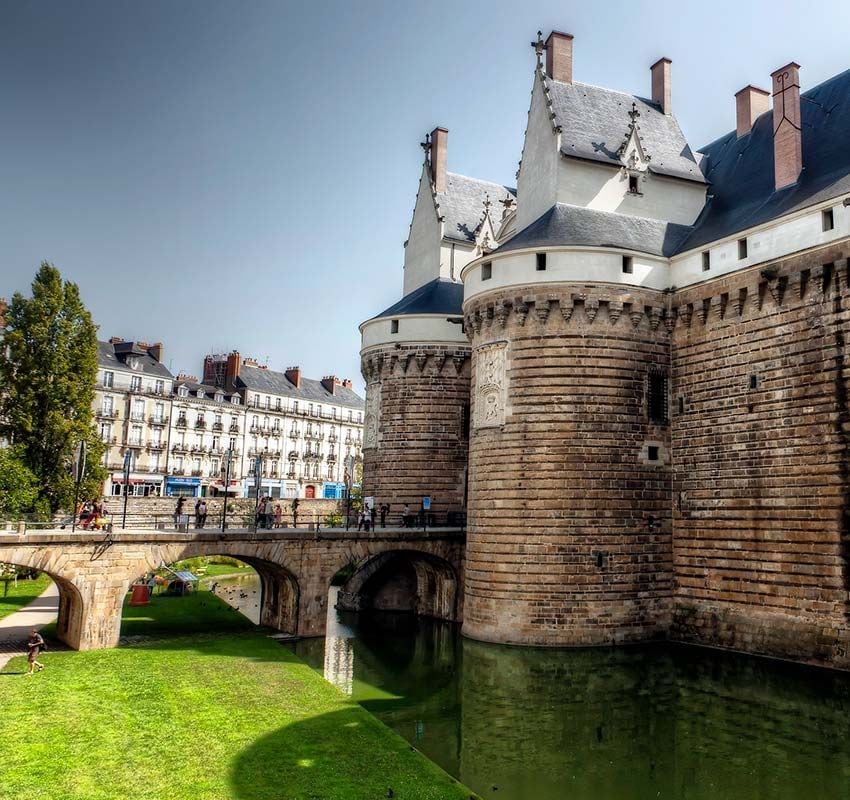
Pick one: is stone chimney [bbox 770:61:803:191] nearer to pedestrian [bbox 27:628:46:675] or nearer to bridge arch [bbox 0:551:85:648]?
bridge arch [bbox 0:551:85:648]

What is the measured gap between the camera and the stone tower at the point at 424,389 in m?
31.8

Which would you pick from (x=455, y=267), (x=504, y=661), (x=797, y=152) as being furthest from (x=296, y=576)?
(x=797, y=152)

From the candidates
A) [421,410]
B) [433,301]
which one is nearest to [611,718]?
[421,410]

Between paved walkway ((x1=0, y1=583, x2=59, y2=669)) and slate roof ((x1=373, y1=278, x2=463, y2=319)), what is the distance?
1760 centimetres

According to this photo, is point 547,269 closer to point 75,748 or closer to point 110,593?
point 110,593

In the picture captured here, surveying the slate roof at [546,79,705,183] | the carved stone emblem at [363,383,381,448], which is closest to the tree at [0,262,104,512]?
the carved stone emblem at [363,383,381,448]

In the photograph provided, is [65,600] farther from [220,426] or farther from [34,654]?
[220,426]

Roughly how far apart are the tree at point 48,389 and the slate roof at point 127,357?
2365 centimetres

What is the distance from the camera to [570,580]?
22.6 m

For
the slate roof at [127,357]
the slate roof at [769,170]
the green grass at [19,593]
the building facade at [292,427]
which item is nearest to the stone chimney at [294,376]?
the building facade at [292,427]

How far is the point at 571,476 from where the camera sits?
23047mm

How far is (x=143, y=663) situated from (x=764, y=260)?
795 inches

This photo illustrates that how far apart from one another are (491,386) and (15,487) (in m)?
19.1

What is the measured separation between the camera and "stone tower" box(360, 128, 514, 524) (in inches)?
1251
